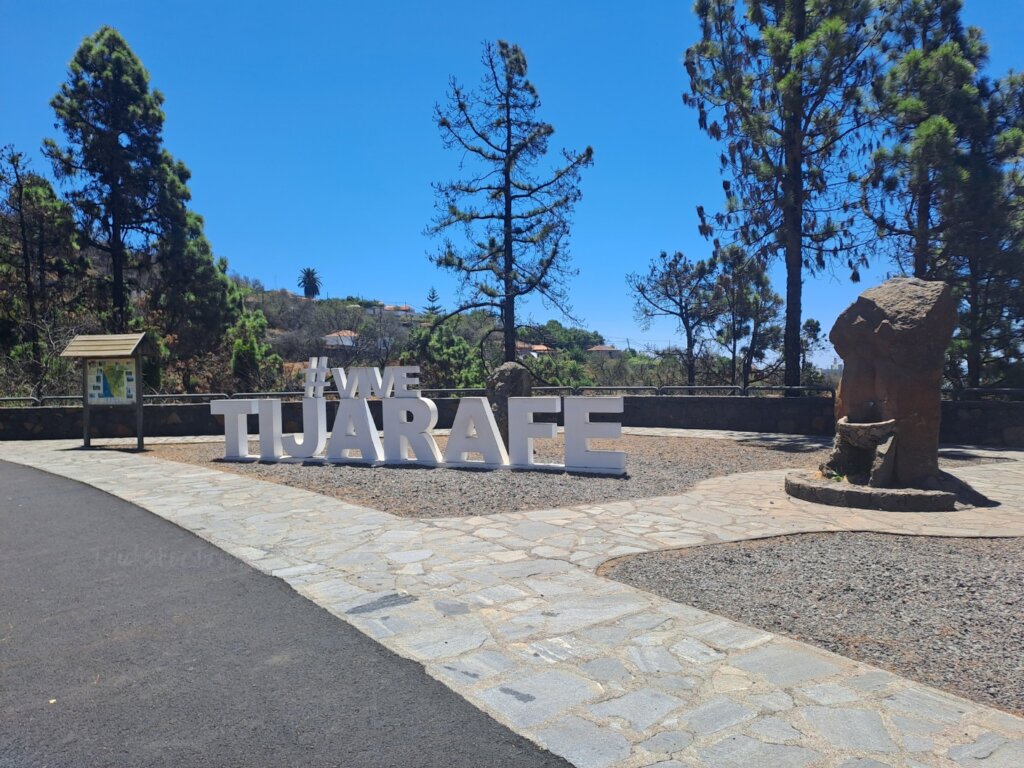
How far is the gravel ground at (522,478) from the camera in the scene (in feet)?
26.5

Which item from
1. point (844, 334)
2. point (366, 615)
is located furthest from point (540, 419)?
point (366, 615)

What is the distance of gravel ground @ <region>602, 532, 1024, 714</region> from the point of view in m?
3.49

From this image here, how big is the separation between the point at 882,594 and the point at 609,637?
80.4 inches

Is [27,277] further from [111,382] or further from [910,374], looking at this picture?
[910,374]

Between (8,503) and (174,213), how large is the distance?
20078 millimetres

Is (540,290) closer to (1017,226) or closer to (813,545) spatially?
(1017,226)

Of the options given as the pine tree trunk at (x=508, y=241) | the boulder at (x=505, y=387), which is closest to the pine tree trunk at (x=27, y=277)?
the pine tree trunk at (x=508, y=241)

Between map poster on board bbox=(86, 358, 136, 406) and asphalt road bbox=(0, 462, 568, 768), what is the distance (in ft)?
32.8

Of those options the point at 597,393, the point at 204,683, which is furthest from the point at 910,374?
the point at 597,393

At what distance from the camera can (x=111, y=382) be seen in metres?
14.4

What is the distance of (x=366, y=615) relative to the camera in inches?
166

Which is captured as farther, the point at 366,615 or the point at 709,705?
the point at 366,615

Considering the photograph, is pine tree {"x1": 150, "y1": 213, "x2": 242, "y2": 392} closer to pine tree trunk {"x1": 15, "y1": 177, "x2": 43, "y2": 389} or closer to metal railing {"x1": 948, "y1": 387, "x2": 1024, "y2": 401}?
pine tree trunk {"x1": 15, "y1": 177, "x2": 43, "y2": 389}

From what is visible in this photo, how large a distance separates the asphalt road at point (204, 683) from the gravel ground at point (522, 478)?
307 cm
